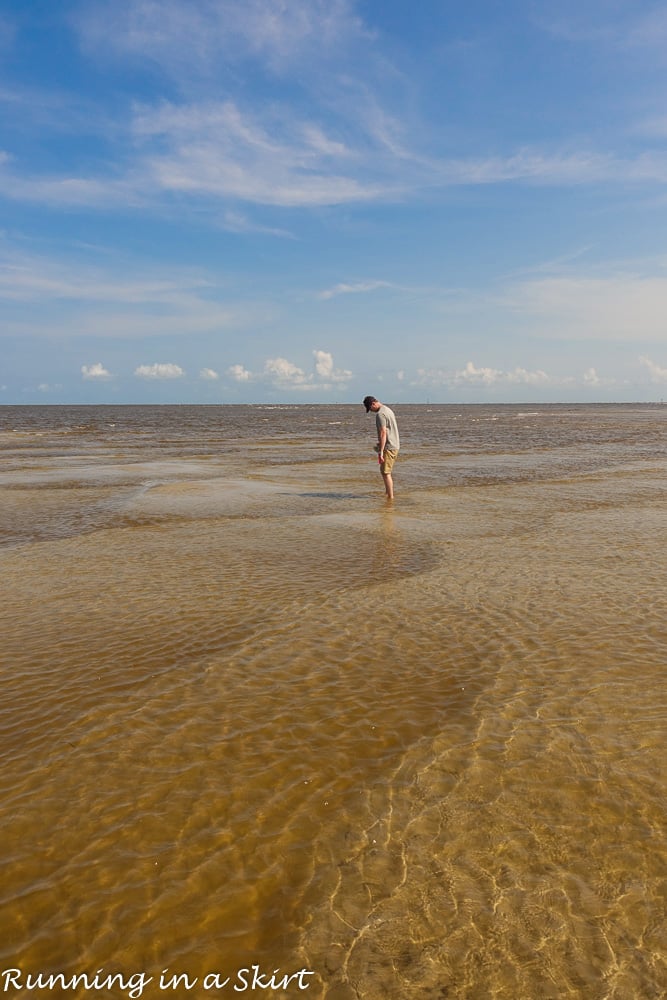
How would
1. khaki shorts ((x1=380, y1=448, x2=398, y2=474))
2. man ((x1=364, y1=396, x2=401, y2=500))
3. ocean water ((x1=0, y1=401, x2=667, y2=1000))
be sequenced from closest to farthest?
1. ocean water ((x1=0, y1=401, x2=667, y2=1000))
2. man ((x1=364, y1=396, x2=401, y2=500))
3. khaki shorts ((x1=380, y1=448, x2=398, y2=474))

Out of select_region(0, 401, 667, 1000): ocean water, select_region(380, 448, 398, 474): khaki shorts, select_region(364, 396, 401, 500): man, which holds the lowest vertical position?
select_region(0, 401, 667, 1000): ocean water

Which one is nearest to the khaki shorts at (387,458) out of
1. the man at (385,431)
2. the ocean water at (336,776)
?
the man at (385,431)

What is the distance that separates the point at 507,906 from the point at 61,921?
214cm

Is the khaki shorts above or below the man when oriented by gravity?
below

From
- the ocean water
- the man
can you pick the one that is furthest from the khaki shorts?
the ocean water

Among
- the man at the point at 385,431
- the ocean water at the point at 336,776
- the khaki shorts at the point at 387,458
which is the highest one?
the man at the point at 385,431

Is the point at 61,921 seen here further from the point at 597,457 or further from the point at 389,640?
the point at 597,457

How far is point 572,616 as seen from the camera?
667 centimetres

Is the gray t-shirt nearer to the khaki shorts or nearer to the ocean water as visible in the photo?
the khaki shorts

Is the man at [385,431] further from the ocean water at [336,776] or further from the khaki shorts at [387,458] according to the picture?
the ocean water at [336,776]

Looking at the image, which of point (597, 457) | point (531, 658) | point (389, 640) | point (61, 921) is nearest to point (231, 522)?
point (389, 640)

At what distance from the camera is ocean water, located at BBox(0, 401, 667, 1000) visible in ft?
8.90

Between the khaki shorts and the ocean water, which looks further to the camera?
the khaki shorts

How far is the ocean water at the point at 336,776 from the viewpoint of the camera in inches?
107
